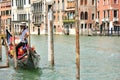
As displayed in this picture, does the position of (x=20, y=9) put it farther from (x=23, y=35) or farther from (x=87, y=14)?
(x=23, y=35)

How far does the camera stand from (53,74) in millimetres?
9414

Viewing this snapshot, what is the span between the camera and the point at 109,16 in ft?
105

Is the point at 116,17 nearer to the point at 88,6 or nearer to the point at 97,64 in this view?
the point at 88,6

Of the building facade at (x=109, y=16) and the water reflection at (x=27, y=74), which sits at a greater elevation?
the building facade at (x=109, y=16)

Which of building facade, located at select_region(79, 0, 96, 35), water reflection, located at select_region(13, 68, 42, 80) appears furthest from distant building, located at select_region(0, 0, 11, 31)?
water reflection, located at select_region(13, 68, 42, 80)

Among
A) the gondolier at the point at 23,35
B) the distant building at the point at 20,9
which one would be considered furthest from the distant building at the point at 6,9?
the gondolier at the point at 23,35

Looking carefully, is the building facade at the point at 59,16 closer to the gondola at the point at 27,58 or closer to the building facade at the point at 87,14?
the building facade at the point at 87,14

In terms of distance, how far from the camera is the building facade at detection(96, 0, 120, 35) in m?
31.5

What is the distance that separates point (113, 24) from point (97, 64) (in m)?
20.5

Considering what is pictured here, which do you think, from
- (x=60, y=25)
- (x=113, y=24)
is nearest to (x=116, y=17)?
(x=113, y=24)

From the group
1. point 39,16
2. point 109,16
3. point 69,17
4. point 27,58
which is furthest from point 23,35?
point 39,16

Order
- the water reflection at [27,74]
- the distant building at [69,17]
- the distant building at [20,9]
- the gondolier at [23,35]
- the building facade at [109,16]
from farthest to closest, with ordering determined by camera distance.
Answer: the distant building at [20,9] → the distant building at [69,17] → the building facade at [109,16] → the gondolier at [23,35] → the water reflection at [27,74]

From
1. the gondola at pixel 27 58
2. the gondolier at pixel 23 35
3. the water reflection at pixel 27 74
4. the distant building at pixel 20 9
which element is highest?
the distant building at pixel 20 9

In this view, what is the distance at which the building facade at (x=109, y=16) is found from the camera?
3155 cm
